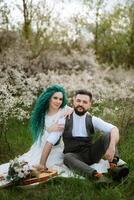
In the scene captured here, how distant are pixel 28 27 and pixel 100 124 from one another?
543 inches

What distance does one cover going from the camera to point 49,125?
8008mm

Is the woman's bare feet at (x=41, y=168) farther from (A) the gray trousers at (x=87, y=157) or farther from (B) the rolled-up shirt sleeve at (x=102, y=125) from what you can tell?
(B) the rolled-up shirt sleeve at (x=102, y=125)

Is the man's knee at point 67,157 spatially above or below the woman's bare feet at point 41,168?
above

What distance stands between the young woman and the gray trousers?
0.39 metres

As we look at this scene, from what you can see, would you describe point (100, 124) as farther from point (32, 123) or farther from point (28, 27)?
point (28, 27)

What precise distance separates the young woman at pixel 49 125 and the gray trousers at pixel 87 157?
39cm

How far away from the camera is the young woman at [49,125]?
298 inches

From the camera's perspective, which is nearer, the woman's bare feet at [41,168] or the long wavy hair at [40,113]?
the woman's bare feet at [41,168]

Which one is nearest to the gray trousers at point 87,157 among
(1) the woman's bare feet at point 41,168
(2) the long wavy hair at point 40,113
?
(1) the woman's bare feet at point 41,168

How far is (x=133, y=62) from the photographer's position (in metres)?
27.9

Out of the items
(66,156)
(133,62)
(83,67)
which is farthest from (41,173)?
(133,62)

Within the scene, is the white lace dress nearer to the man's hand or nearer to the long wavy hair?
the long wavy hair

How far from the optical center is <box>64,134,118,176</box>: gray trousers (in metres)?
6.98

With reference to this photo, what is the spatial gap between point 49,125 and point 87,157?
93 centimetres
